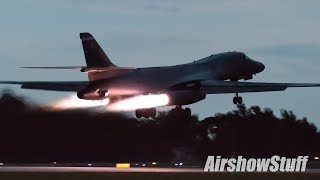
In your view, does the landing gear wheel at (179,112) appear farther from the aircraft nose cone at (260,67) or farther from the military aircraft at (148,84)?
the aircraft nose cone at (260,67)

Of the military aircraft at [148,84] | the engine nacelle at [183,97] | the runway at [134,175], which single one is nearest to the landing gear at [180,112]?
the military aircraft at [148,84]

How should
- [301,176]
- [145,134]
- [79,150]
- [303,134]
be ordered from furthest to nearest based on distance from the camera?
[303,134], [145,134], [79,150], [301,176]

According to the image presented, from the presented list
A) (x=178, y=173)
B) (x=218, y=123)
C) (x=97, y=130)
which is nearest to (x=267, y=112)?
(x=218, y=123)

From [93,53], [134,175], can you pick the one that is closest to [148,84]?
[93,53]

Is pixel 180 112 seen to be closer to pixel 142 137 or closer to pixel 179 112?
pixel 179 112

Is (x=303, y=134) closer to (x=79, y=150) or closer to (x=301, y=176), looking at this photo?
(x=79, y=150)

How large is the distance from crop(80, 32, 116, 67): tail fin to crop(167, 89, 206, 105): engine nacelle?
5.02 metres

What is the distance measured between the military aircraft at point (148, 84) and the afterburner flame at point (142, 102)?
0.43 m

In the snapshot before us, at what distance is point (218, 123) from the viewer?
424 ft

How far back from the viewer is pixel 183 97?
87812mm

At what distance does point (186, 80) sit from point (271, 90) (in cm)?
631

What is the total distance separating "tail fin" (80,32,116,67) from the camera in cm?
8638

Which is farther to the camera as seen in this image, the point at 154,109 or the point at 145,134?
the point at 145,134

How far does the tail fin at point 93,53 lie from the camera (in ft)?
283
